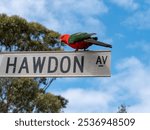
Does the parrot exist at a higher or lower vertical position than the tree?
lower

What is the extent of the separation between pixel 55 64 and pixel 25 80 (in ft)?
54.1

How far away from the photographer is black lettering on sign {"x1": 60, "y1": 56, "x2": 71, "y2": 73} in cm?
453

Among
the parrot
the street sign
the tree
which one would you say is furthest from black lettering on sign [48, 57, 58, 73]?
the tree

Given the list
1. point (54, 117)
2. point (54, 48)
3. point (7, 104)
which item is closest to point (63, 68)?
point (54, 117)

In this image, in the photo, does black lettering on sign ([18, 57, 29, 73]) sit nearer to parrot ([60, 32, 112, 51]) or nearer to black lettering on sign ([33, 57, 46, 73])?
black lettering on sign ([33, 57, 46, 73])

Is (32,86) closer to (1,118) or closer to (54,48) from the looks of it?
(54,48)

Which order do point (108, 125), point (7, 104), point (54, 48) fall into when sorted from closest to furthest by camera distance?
1. point (108, 125)
2. point (7, 104)
3. point (54, 48)

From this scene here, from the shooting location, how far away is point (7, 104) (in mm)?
20688

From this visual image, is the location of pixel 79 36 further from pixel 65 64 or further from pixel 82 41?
pixel 65 64

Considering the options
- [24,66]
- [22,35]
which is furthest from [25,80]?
[24,66]

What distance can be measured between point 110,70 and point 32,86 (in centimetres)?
1704

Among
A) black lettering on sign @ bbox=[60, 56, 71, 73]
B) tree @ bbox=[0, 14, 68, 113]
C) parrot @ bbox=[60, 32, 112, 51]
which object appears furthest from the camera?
tree @ bbox=[0, 14, 68, 113]

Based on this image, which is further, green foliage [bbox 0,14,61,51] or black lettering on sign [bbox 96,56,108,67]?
green foliage [bbox 0,14,61,51]

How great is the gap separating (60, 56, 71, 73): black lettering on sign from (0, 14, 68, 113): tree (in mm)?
16134
